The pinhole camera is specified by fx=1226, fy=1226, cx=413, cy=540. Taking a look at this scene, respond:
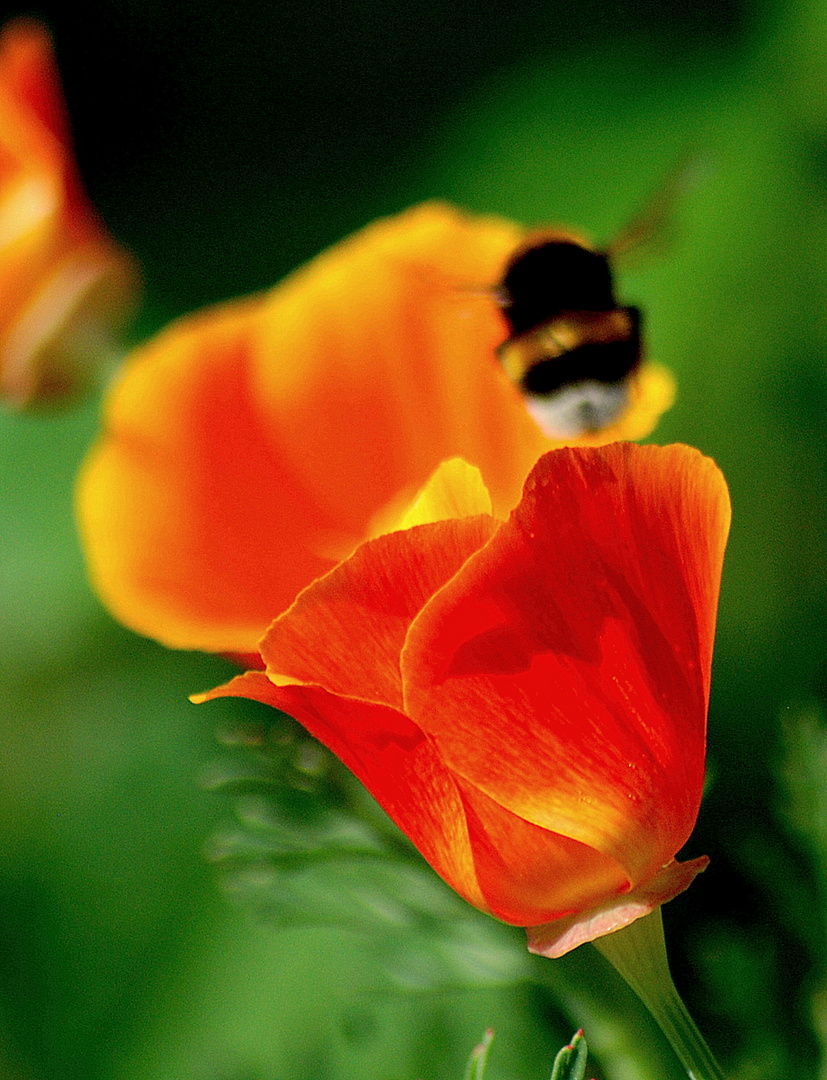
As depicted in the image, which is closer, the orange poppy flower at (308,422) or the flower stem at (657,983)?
the flower stem at (657,983)

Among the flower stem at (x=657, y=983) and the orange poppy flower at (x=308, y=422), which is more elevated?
the orange poppy flower at (x=308, y=422)

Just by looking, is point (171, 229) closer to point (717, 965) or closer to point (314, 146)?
point (314, 146)

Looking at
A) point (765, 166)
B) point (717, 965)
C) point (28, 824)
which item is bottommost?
point (28, 824)

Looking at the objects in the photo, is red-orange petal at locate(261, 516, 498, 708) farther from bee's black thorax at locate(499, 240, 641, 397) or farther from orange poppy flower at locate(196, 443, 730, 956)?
bee's black thorax at locate(499, 240, 641, 397)

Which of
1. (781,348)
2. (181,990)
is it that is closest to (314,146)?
(781,348)

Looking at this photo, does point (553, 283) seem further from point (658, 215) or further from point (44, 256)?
point (44, 256)

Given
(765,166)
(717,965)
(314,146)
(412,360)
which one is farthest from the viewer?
(314,146)

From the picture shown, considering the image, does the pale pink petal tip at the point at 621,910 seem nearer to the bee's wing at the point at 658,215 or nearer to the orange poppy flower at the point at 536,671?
the orange poppy flower at the point at 536,671

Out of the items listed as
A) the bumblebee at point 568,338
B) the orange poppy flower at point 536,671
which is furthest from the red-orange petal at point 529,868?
the bumblebee at point 568,338

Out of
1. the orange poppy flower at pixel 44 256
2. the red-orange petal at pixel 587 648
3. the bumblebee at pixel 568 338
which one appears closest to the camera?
the red-orange petal at pixel 587 648
